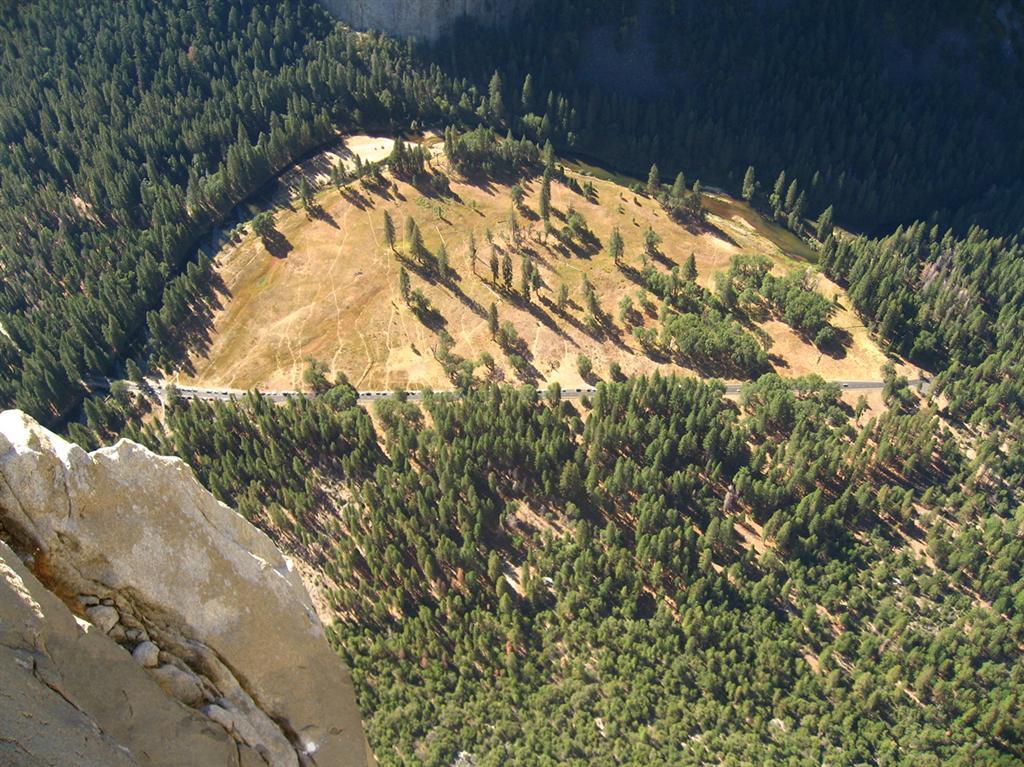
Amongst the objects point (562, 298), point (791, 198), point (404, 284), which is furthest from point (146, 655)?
point (791, 198)

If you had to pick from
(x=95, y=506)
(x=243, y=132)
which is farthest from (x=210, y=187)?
(x=95, y=506)

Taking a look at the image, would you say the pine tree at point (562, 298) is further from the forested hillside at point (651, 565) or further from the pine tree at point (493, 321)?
the forested hillside at point (651, 565)

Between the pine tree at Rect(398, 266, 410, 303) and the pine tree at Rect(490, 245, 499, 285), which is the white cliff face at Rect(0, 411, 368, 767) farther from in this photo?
Result: the pine tree at Rect(490, 245, 499, 285)

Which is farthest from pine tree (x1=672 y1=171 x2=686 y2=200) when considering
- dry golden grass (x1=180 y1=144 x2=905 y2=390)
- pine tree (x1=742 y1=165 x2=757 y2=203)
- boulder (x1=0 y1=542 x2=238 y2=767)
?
boulder (x1=0 y1=542 x2=238 y2=767)

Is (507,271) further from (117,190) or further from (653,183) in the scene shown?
(117,190)

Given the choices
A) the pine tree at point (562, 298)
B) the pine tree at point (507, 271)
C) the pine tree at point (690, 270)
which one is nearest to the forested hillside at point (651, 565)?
the pine tree at point (562, 298)

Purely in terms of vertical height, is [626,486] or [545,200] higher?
[545,200]
